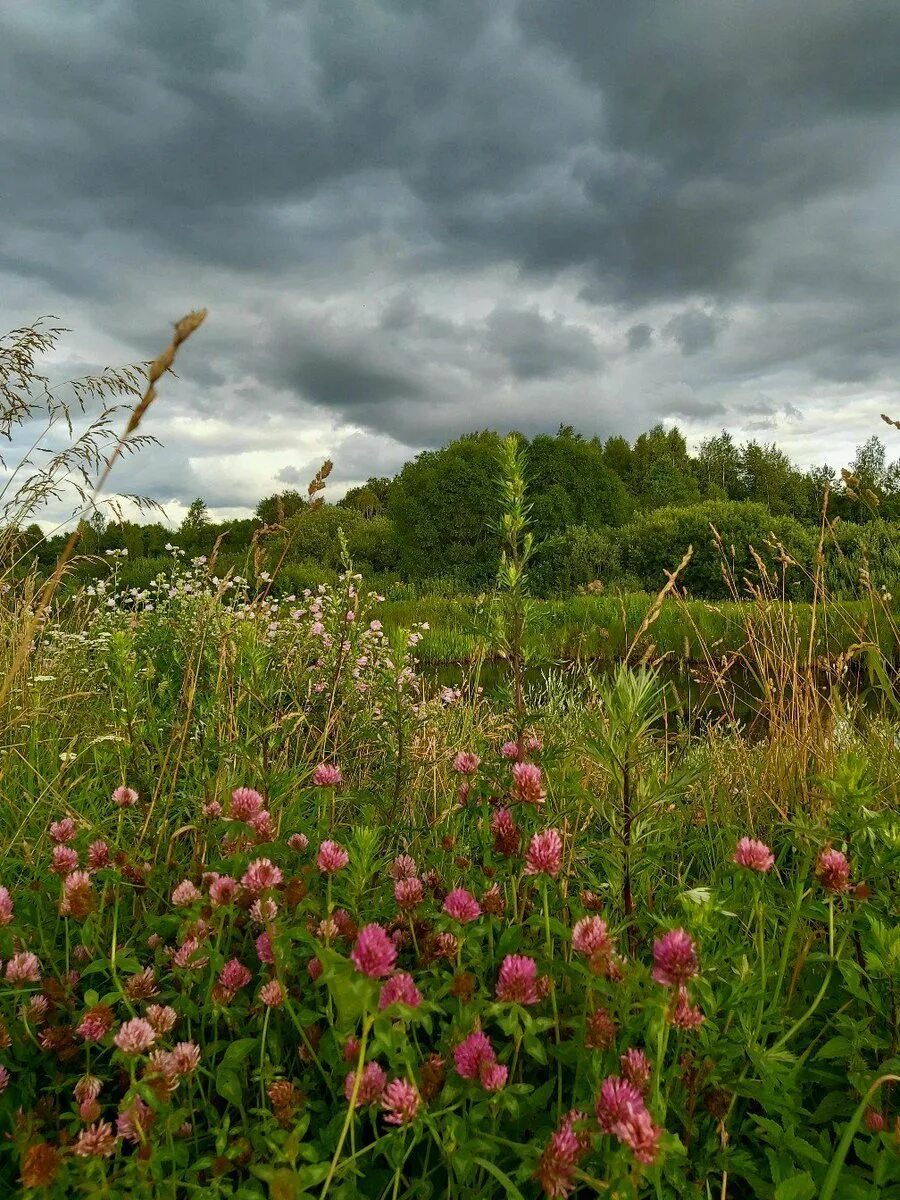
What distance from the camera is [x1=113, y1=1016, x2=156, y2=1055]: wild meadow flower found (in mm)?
1205

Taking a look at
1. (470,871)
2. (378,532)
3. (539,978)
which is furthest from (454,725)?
(378,532)

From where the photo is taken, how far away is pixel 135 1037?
122 cm

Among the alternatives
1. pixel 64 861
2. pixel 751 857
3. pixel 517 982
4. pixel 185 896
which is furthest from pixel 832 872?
pixel 64 861

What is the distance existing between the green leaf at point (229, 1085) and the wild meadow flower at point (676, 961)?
0.72 metres

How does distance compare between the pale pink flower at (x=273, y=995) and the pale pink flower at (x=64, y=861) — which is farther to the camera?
the pale pink flower at (x=64, y=861)

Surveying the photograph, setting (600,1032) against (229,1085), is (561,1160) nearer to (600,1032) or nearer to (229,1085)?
(600,1032)

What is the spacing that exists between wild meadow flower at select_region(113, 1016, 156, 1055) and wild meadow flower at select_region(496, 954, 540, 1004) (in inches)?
21.8

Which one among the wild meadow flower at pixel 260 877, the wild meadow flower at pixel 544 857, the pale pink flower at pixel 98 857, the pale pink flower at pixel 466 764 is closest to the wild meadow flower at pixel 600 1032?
the wild meadow flower at pixel 544 857

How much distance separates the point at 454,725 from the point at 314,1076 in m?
4.08

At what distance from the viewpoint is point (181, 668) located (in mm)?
4918

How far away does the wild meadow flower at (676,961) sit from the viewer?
3.63 ft

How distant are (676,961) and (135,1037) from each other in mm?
834

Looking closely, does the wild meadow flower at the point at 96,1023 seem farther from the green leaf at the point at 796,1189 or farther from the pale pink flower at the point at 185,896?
the green leaf at the point at 796,1189

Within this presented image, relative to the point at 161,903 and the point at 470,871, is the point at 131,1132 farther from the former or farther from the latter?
the point at 470,871
